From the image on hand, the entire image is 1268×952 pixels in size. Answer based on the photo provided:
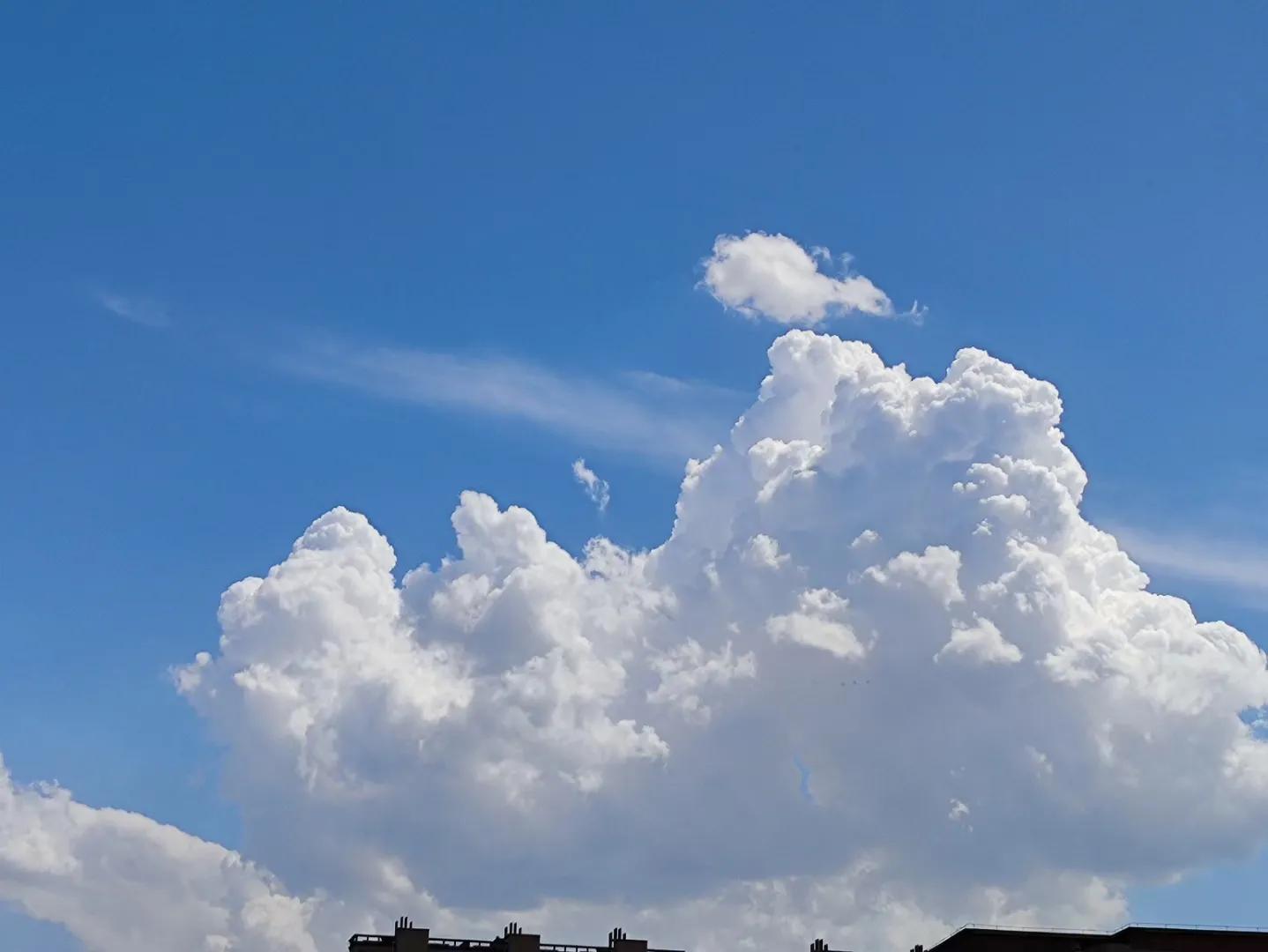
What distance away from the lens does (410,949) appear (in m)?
127

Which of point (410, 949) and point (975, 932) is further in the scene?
point (410, 949)

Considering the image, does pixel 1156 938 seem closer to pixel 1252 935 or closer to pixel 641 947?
pixel 1252 935

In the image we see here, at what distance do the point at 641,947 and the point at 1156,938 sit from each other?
3761 centimetres

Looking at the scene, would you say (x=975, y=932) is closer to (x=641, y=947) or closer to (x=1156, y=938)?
(x=1156, y=938)

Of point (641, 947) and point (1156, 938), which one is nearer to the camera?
point (1156, 938)

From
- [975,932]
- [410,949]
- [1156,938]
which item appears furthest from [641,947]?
[1156,938]

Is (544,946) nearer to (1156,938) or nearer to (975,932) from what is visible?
(975,932)

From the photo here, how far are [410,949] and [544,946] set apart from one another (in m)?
9.41

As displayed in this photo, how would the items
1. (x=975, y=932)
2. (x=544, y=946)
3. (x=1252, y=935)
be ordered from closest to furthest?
(x=1252, y=935), (x=975, y=932), (x=544, y=946)

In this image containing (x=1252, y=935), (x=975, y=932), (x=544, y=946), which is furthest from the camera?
(x=544, y=946)

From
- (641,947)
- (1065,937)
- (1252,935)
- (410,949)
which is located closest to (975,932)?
(1065,937)

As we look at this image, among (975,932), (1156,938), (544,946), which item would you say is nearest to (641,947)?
(544,946)

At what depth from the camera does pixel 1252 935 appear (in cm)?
10419

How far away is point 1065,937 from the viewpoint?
359 ft
